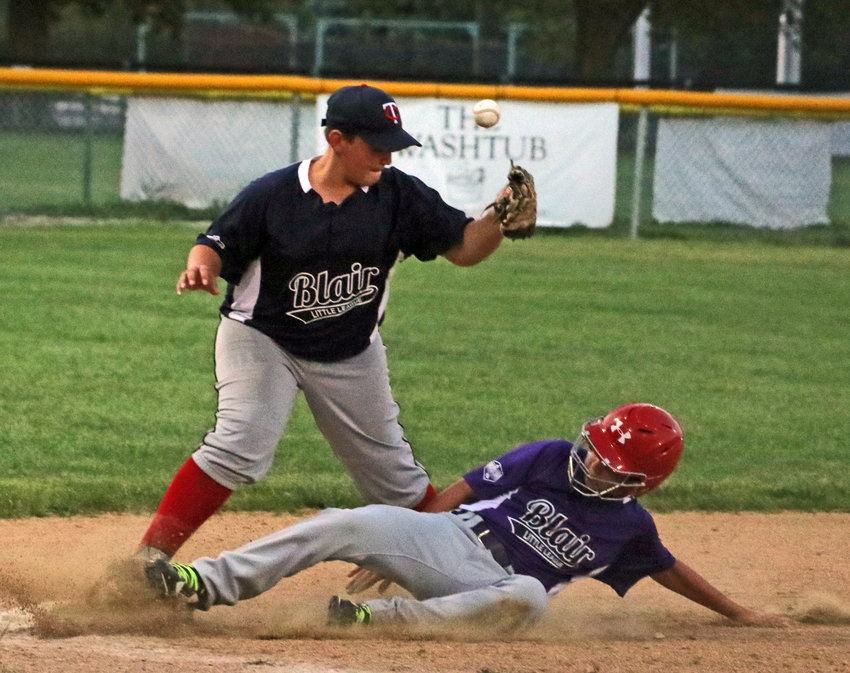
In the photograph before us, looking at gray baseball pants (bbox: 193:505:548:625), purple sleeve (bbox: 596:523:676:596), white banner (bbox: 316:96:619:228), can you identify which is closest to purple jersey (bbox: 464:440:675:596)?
purple sleeve (bbox: 596:523:676:596)

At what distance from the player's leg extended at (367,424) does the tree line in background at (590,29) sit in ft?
42.2

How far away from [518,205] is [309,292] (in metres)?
0.66

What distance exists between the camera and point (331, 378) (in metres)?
4.14

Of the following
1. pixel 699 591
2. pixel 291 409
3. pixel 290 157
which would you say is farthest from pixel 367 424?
pixel 290 157

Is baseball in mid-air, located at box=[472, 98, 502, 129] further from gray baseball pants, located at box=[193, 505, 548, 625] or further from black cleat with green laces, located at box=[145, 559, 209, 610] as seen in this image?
black cleat with green laces, located at box=[145, 559, 209, 610]

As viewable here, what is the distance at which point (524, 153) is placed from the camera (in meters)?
14.1

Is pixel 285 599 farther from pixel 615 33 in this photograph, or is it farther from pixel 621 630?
pixel 615 33

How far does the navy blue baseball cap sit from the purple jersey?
102 cm

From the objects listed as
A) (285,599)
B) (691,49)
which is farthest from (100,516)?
(691,49)

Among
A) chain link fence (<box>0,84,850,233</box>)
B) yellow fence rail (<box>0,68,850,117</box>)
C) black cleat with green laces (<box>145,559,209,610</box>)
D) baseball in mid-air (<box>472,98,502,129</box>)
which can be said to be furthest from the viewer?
chain link fence (<box>0,84,850,233</box>)

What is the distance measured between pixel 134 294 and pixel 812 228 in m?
8.36

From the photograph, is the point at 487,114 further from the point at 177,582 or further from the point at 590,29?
the point at 590,29

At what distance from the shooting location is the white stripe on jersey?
13.4 feet

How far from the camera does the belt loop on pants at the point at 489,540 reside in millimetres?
4039
